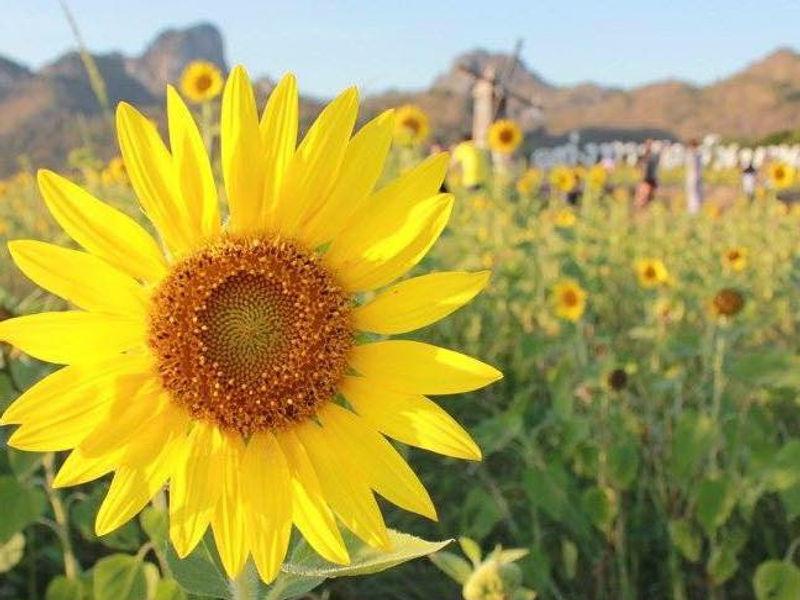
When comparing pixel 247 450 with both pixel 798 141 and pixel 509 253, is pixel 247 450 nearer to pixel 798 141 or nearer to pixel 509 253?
pixel 509 253

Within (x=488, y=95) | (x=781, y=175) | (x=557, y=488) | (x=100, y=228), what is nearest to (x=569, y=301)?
(x=557, y=488)

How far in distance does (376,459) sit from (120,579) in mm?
428

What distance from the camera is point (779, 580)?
60.6 inches

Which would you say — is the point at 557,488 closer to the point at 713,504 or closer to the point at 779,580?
the point at 713,504

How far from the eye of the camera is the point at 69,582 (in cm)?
134

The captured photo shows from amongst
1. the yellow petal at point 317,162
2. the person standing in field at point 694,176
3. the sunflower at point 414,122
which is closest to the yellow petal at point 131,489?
the yellow petal at point 317,162

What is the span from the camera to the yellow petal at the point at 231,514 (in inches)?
32.3

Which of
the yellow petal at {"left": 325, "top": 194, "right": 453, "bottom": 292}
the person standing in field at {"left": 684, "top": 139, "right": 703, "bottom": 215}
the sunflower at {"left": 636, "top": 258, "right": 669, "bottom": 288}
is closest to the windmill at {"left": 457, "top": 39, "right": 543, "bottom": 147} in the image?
the person standing in field at {"left": 684, "top": 139, "right": 703, "bottom": 215}

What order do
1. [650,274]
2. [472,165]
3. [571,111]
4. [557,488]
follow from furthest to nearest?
Result: [571,111] < [472,165] < [650,274] < [557,488]

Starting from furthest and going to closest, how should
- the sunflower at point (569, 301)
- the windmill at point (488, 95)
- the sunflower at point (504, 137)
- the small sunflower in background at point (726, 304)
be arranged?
the windmill at point (488, 95) < the sunflower at point (504, 137) < the sunflower at point (569, 301) < the small sunflower in background at point (726, 304)

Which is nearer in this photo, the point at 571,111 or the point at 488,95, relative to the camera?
the point at 488,95

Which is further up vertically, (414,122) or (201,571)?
(414,122)

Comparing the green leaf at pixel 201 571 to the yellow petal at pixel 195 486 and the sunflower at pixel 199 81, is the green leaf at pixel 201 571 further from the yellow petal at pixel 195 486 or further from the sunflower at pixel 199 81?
the sunflower at pixel 199 81

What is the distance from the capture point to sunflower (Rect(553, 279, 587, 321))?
2.57m
